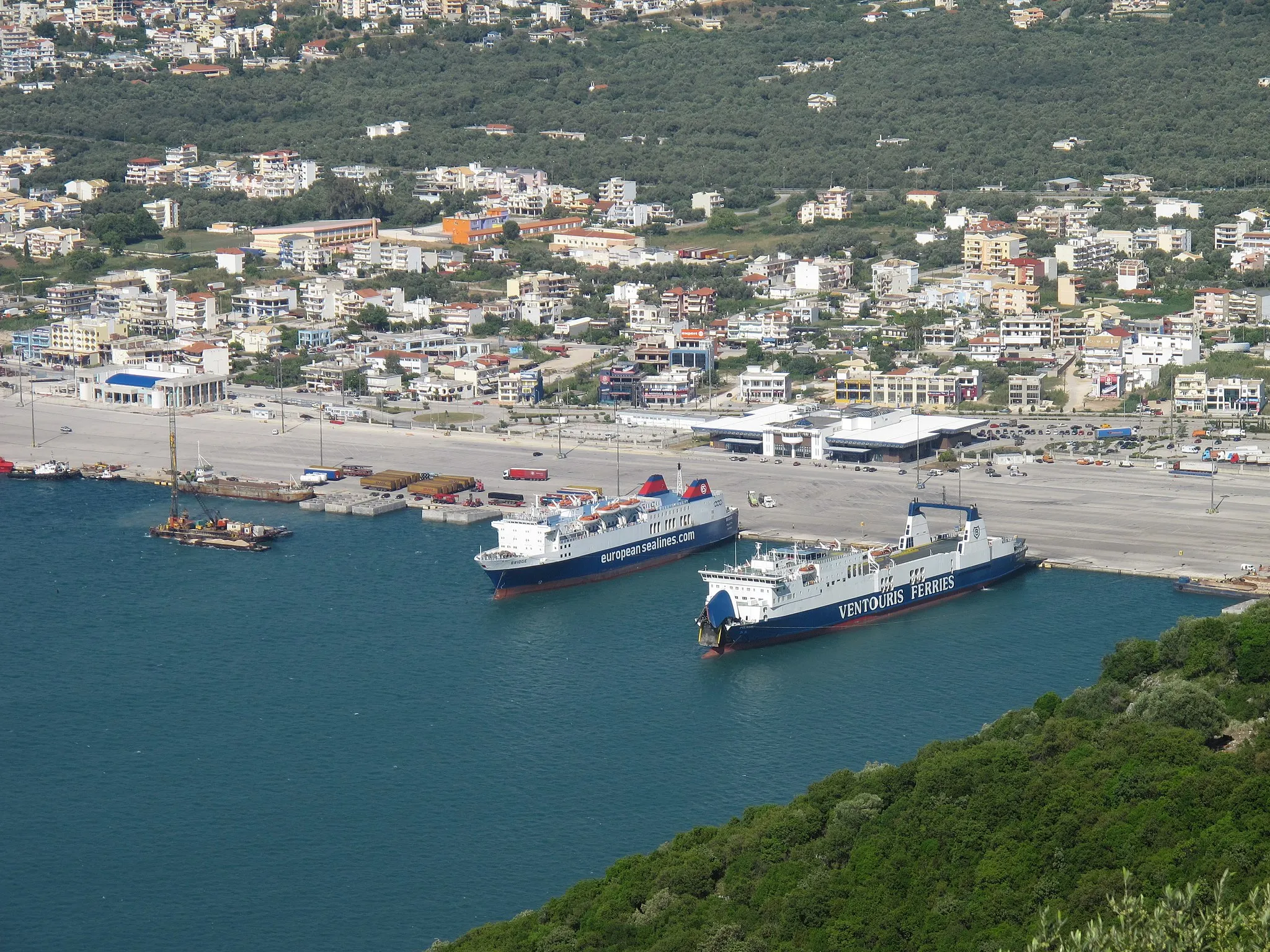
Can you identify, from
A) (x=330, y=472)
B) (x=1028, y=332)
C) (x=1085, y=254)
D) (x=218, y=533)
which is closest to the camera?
(x=218, y=533)

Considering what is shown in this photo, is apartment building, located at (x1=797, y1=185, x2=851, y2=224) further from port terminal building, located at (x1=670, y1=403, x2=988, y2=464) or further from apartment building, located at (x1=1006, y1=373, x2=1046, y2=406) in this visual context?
port terminal building, located at (x1=670, y1=403, x2=988, y2=464)

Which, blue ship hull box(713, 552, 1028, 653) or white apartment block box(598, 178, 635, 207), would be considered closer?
blue ship hull box(713, 552, 1028, 653)

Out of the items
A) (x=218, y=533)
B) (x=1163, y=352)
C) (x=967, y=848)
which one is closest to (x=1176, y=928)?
(x=967, y=848)

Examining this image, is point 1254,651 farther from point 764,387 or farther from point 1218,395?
point 764,387

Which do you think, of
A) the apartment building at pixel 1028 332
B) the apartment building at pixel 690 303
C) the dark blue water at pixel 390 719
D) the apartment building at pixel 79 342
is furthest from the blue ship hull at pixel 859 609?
the apartment building at pixel 79 342

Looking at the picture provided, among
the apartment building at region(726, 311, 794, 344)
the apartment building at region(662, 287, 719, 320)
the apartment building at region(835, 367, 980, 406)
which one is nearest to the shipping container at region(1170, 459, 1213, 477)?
the apartment building at region(835, 367, 980, 406)

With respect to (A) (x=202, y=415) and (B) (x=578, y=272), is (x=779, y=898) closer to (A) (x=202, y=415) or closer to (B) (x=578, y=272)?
(A) (x=202, y=415)

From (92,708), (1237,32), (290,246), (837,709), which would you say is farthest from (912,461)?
(1237,32)

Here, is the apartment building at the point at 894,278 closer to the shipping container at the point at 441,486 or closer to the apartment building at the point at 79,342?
the apartment building at the point at 79,342
